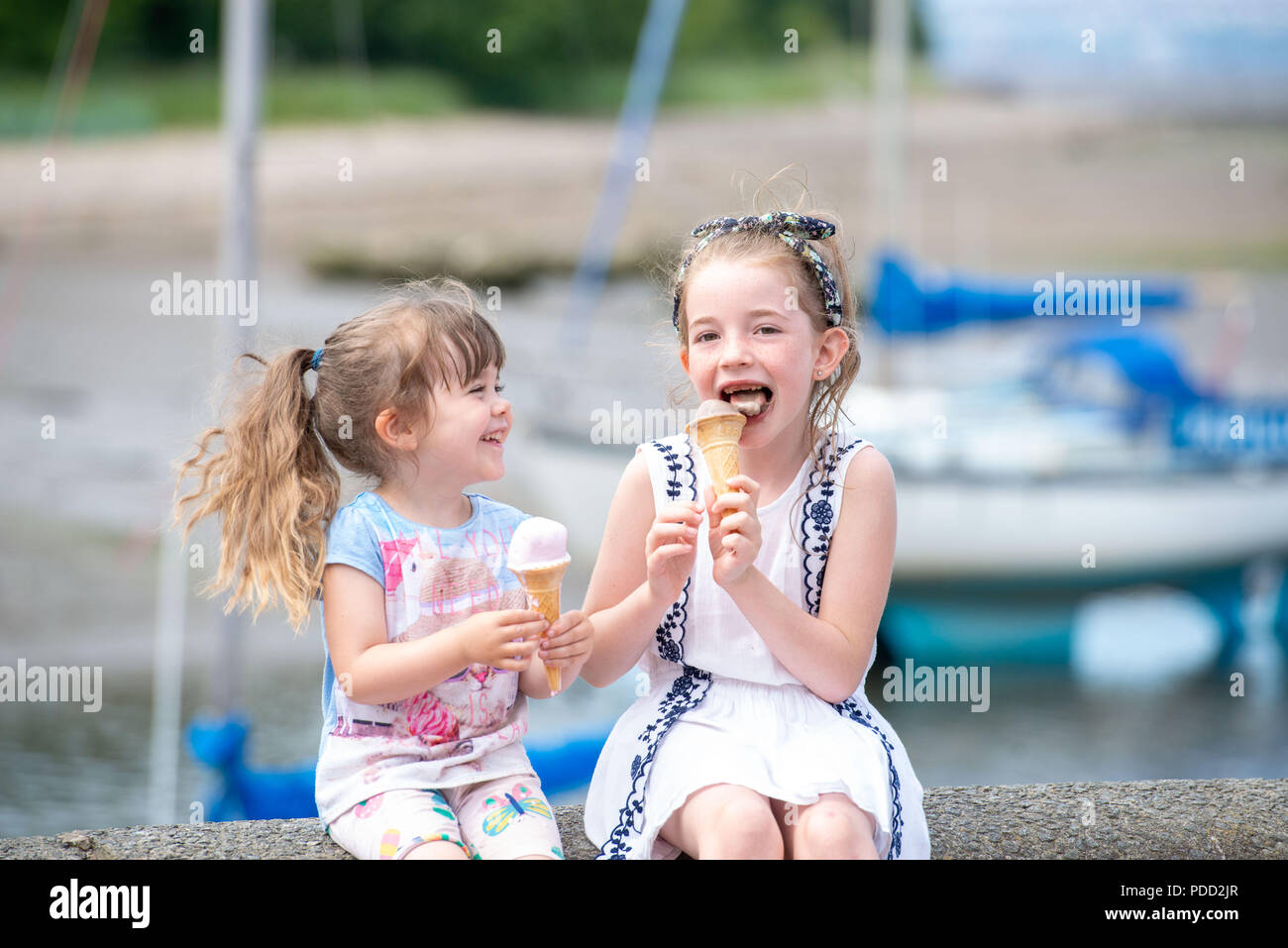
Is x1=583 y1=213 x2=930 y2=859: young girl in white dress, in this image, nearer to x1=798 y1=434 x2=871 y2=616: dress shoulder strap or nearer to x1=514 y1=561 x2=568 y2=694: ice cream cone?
x1=798 y1=434 x2=871 y2=616: dress shoulder strap

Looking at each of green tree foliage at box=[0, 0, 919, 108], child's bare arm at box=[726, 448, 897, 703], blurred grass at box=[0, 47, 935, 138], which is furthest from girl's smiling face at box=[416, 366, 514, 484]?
green tree foliage at box=[0, 0, 919, 108]

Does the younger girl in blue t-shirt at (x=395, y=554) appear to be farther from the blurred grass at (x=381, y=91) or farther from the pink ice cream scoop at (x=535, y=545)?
the blurred grass at (x=381, y=91)

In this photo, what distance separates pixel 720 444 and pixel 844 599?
1.31ft

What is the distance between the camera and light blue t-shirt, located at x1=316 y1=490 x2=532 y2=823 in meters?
2.46

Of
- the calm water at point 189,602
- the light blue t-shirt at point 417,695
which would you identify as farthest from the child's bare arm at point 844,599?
the calm water at point 189,602

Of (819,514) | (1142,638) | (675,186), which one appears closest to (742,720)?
(819,514)

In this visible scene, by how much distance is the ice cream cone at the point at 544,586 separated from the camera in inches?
90.0

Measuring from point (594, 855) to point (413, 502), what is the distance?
2.64 ft

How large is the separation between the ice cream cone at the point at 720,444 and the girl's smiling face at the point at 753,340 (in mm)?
145

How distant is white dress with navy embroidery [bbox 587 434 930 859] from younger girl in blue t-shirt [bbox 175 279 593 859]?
0.18 m

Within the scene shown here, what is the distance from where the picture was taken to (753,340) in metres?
2.54

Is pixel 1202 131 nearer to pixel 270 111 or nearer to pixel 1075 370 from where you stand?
pixel 1075 370
